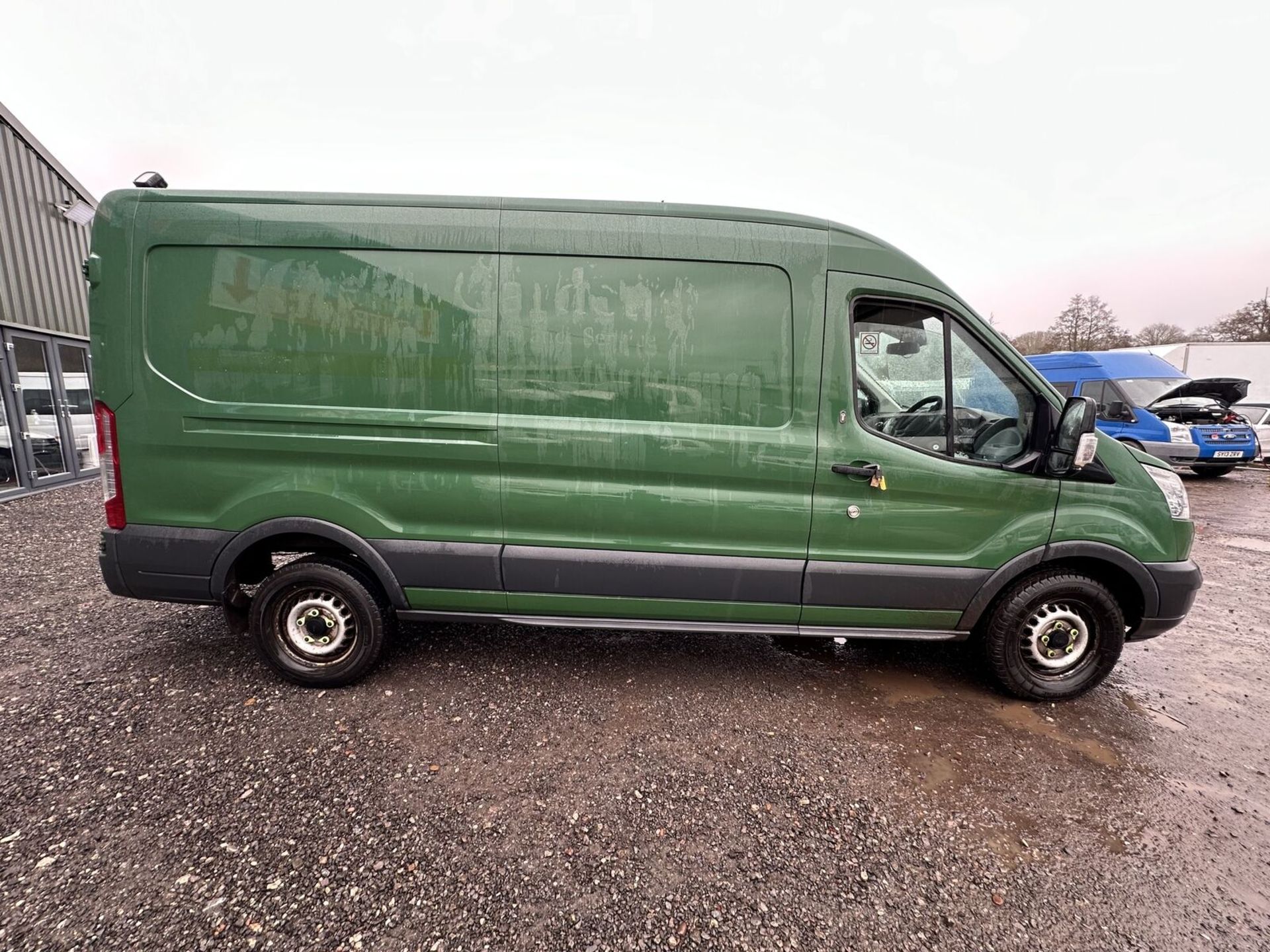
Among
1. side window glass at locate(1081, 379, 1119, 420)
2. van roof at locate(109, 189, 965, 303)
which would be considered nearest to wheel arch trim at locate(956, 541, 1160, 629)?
van roof at locate(109, 189, 965, 303)

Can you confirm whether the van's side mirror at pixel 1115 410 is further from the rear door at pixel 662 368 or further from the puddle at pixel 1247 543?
the puddle at pixel 1247 543

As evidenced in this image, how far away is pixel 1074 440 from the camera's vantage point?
262 cm

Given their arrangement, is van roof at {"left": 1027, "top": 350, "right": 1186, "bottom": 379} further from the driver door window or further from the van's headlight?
the driver door window

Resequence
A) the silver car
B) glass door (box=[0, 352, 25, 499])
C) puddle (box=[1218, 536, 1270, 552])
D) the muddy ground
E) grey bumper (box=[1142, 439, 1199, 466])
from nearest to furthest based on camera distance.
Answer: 1. the muddy ground
2. puddle (box=[1218, 536, 1270, 552])
3. glass door (box=[0, 352, 25, 499])
4. grey bumper (box=[1142, 439, 1199, 466])
5. the silver car

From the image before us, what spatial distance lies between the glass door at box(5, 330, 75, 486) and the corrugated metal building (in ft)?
0.04

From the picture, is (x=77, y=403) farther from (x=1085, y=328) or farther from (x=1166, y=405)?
(x=1085, y=328)

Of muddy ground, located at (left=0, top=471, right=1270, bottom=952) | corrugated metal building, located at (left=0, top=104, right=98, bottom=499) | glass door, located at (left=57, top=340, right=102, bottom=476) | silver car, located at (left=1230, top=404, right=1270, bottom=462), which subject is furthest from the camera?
silver car, located at (left=1230, top=404, right=1270, bottom=462)

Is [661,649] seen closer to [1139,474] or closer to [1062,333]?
[1139,474]

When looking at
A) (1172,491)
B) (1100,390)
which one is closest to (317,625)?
A: (1172,491)

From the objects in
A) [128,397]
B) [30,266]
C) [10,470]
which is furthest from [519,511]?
[30,266]

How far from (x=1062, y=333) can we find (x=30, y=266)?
45109 mm

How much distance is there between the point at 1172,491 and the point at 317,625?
463 centimetres

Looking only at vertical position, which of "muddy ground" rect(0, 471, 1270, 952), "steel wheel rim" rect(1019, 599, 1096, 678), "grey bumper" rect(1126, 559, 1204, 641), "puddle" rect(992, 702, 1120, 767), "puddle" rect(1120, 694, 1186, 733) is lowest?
"puddle" rect(1120, 694, 1186, 733)

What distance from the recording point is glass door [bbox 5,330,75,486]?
789cm
